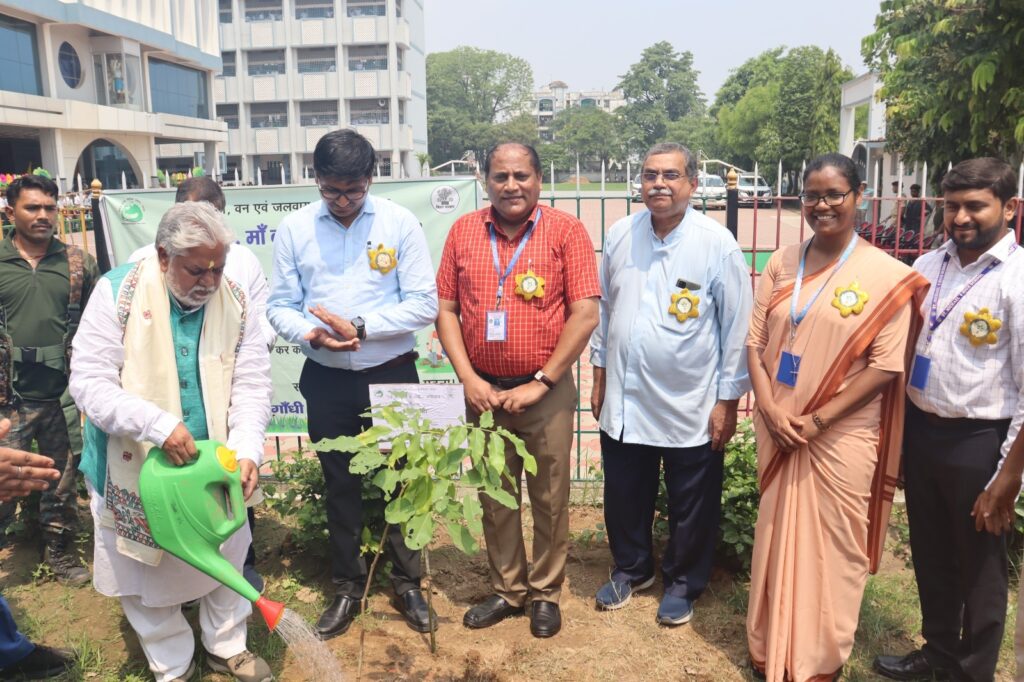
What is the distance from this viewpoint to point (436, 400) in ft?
9.87

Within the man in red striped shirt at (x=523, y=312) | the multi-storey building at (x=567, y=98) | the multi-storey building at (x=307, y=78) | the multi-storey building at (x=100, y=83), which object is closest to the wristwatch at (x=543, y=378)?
the man in red striped shirt at (x=523, y=312)

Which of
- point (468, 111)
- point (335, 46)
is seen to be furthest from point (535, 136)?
point (335, 46)

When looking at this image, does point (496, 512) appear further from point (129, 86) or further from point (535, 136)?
point (535, 136)

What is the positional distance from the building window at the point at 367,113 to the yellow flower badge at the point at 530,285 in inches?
1784

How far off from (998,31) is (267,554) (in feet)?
22.9

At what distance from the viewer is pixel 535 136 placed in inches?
3322

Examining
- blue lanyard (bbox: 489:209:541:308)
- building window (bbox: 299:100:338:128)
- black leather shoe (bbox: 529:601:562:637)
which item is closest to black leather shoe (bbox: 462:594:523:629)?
black leather shoe (bbox: 529:601:562:637)

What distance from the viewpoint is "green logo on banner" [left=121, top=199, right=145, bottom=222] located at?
4.51 metres

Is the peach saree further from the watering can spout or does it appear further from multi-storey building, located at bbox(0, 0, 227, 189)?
multi-storey building, located at bbox(0, 0, 227, 189)

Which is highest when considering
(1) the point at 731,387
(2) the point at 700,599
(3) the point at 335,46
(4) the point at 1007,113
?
(3) the point at 335,46

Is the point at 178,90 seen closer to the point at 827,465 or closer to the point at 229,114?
the point at 229,114

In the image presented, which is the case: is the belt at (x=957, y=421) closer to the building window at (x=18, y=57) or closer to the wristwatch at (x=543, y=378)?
the wristwatch at (x=543, y=378)

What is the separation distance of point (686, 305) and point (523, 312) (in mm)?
628

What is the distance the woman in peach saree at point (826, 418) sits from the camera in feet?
8.84
